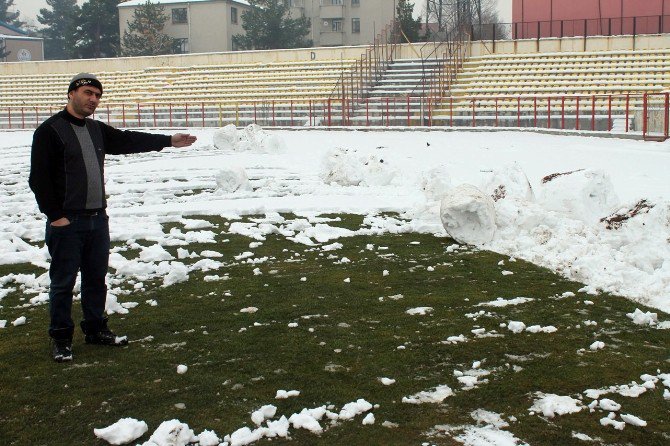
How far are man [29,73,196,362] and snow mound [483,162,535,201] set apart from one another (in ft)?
16.6

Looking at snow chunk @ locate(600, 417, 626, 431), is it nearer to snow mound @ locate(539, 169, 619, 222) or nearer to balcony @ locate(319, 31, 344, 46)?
snow mound @ locate(539, 169, 619, 222)

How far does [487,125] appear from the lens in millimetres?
31297

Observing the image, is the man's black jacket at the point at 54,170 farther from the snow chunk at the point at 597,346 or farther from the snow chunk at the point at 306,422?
the snow chunk at the point at 597,346

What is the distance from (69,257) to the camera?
16.1 ft

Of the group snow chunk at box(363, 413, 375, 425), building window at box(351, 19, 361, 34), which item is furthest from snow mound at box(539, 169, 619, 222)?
building window at box(351, 19, 361, 34)

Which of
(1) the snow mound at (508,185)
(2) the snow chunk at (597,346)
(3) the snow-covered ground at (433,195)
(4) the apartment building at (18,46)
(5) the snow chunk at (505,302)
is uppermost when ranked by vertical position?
(4) the apartment building at (18,46)

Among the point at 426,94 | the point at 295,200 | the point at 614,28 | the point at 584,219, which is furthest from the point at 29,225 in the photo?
the point at 614,28

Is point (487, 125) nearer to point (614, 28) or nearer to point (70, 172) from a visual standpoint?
point (614, 28)

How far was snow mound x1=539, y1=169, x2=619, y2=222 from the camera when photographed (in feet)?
27.9

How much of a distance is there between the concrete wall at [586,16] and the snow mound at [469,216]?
35.8 m

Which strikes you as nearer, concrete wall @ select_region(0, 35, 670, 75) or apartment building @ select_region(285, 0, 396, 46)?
concrete wall @ select_region(0, 35, 670, 75)

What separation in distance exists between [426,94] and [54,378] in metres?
31.3

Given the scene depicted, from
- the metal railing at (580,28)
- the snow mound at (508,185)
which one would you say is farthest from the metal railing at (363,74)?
the snow mound at (508,185)

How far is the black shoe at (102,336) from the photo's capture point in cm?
514
